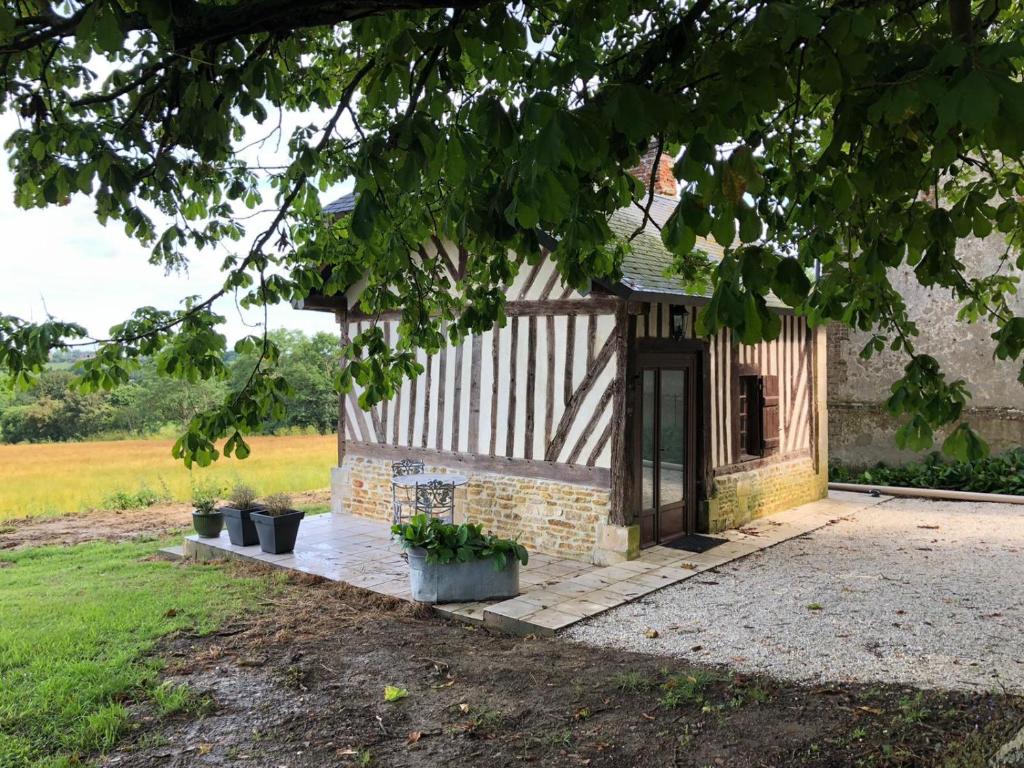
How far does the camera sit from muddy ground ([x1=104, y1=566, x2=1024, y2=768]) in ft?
10.6

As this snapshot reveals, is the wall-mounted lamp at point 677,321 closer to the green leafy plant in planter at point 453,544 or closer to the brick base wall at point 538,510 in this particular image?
the brick base wall at point 538,510

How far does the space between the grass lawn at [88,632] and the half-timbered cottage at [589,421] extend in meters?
2.34

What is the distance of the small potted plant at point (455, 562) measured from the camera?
5547 millimetres

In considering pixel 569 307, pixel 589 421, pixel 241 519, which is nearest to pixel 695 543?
pixel 589 421

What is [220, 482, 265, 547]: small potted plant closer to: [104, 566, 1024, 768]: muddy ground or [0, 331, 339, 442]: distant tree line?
[104, 566, 1024, 768]: muddy ground

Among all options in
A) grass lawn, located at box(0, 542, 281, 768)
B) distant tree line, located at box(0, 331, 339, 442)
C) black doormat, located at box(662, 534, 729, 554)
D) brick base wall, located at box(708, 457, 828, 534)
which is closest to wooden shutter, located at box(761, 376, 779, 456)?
brick base wall, located at box(708, 457, 828, 534)

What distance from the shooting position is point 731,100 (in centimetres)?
183

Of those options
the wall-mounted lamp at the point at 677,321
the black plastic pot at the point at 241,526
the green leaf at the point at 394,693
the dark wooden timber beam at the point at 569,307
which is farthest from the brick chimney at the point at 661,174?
the green leaf at the point at 394,693

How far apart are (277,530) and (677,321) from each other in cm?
432

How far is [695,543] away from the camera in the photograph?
7.36m

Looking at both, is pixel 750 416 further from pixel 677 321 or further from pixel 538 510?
pixel 538 510

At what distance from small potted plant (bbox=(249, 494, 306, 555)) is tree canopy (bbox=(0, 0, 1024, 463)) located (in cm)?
318

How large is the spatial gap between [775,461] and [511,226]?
7.20 meters

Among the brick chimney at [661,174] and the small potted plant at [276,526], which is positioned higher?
the brick chimney at [661,174]
